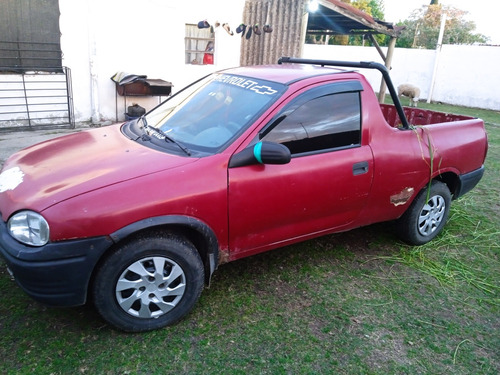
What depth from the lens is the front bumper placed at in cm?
241

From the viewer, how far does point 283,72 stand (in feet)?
11.8

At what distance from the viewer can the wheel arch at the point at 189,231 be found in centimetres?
255

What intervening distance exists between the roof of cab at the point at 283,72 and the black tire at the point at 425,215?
5.00 feet

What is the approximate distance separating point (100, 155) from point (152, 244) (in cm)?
82

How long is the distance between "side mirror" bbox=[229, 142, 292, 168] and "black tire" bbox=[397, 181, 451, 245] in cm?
185

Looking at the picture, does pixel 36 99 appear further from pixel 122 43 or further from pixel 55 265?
pixel 55 265

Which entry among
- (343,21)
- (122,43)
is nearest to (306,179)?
(122,43)

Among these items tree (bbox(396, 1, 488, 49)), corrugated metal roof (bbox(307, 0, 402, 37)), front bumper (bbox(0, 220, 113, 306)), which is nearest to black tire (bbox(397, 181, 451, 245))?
front bumper (bbox(0, 220, 113, 306))

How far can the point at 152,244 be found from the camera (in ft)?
8.76

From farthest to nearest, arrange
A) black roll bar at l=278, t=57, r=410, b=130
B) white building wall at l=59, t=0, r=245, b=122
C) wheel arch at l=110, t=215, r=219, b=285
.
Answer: white building wall at l=59, t=0, r=245, b=122, black roll bar at l=278, t=57, r=410, b=130, wheel arch at l=110, t=215, r=219, b=285

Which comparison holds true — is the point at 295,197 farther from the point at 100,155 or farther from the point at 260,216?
the point at 100,155

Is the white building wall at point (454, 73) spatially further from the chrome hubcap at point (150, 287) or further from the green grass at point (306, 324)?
the chrome hubcap at point (150, 287)

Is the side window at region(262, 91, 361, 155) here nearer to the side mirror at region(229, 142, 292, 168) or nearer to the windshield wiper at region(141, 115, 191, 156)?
the side mirror at region(229, 142, 292, 168)

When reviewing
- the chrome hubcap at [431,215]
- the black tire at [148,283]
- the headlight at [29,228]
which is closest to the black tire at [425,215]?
the chrome hubcap at [431,215]
